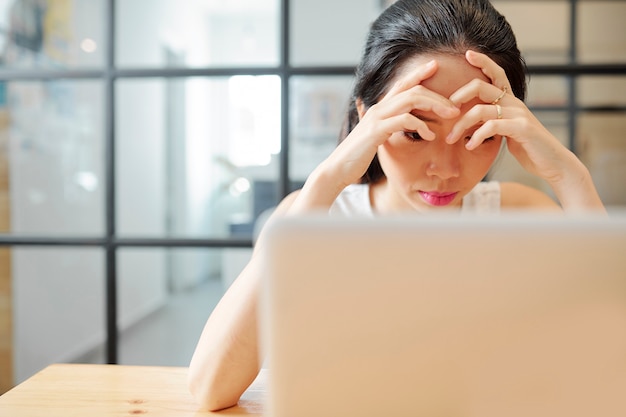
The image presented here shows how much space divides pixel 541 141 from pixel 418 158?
23 cm

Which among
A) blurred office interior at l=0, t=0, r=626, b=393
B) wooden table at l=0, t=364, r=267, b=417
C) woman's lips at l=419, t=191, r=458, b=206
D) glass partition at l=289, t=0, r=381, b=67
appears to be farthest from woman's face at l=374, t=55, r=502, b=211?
glass partition at l=289, t=0, r=381, b=67

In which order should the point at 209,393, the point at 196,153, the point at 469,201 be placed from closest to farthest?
the point at 209,393, the point at 469,201, the point at 196,153

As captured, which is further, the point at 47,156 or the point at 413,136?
the point at 47,156

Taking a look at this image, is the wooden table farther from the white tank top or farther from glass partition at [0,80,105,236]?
glass partition at [0,80,105,236]

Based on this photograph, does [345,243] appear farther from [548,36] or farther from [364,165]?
[548,36]

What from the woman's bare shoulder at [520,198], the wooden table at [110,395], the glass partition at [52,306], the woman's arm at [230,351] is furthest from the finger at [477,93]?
the glass partition at [52,306]

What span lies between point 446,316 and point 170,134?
96.3 inches

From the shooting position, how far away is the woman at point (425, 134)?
37.1 inches

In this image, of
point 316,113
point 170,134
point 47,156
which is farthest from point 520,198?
point 47,156

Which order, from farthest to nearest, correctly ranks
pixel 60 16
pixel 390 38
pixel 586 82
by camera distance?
1. pixel 60 16
2. pixel 586 82
3. pixel 390 38

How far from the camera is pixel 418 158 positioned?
3.46ft

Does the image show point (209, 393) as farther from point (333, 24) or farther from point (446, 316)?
point (333, 24)

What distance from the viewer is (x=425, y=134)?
0.96 meters

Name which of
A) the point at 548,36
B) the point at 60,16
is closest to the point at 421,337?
the point at 548,36
